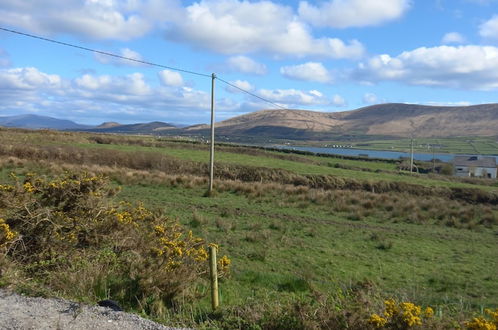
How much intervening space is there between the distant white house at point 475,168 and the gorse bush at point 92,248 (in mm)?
Result: 94293

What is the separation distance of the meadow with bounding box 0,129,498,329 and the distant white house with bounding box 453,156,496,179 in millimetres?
62154

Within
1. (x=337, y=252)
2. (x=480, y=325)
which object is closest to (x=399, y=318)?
(x=480, y=325)

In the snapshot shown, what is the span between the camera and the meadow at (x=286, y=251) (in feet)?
22.9

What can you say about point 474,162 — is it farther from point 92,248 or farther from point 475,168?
point 92,248

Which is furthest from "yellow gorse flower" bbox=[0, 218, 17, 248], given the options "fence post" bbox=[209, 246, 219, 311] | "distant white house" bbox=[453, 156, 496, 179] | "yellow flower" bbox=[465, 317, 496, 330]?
"distant white house" bbox=[453, 156, 496, 179]

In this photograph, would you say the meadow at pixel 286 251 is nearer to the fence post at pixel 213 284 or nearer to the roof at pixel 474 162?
the fence post at pixel 213 284

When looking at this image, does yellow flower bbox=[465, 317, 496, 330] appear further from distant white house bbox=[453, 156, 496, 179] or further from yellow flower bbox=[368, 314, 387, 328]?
distant white house bbox=[453, 156, 496, 179]

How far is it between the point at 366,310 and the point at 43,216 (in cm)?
707

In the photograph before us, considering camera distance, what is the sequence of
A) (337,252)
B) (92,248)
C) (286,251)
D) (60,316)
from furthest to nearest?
(337,252), (286,251), (92,248), (60,316)

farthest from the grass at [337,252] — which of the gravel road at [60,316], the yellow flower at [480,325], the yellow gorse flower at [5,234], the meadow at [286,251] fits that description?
the yellow gorse flower at [5,234]

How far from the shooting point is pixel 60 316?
5.94m

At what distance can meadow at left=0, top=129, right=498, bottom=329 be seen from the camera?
697 cm

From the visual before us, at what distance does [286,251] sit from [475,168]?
92738 mm

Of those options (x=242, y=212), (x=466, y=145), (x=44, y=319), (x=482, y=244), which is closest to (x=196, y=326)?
(x=44, y=319)
